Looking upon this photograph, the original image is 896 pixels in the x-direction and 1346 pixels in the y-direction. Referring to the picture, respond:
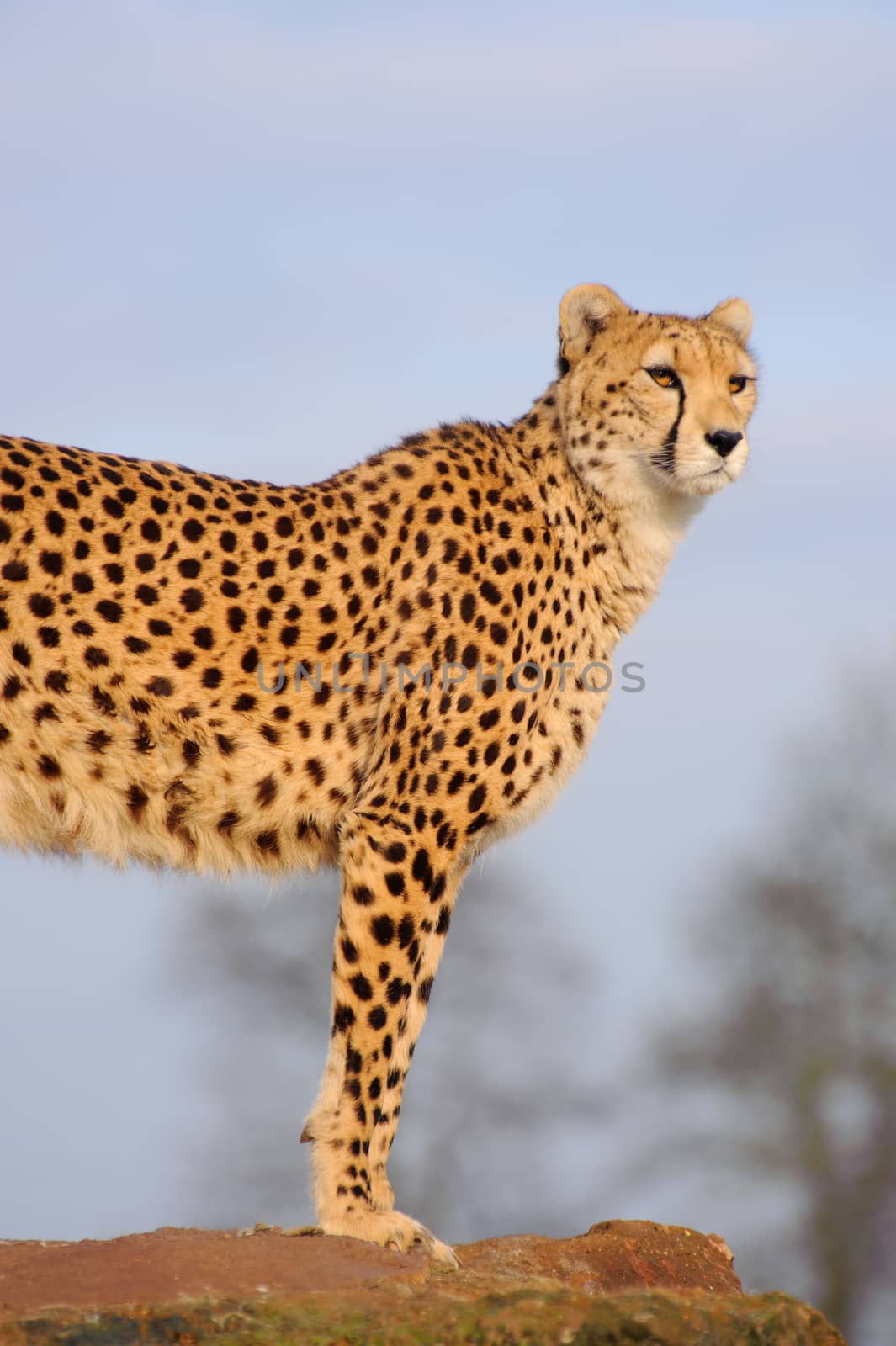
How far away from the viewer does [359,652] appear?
5238 millimetres

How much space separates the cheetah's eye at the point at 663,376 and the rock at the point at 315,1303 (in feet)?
9.58

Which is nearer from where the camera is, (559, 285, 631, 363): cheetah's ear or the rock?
the rock

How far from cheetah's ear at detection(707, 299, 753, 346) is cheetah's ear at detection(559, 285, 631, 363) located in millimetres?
501

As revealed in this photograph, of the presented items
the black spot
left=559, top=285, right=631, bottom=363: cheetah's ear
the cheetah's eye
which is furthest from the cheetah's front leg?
left=559, top=285, right=631, bottom=363: cheetah's ear

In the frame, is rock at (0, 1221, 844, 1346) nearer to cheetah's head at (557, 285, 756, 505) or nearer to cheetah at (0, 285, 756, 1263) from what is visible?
cheetah at (0, 285, 756, 1263)

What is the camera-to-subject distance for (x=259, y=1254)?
4.18 m

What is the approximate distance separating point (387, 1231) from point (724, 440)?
109 inches

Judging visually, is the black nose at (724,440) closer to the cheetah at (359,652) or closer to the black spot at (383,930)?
the cheetah at (359,652)

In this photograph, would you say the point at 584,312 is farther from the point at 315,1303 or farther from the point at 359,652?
the point at 315,1303

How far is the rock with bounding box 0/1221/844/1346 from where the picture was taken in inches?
141

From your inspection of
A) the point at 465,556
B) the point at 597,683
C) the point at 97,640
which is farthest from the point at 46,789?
the point at 597,683

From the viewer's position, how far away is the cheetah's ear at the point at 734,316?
5.82m

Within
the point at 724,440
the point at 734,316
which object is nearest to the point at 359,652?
the point at 724,440

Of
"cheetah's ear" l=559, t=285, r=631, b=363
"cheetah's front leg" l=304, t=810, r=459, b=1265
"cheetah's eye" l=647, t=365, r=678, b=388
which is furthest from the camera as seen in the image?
"cheetah's ear" l=559, t=285, r=631, b=363
